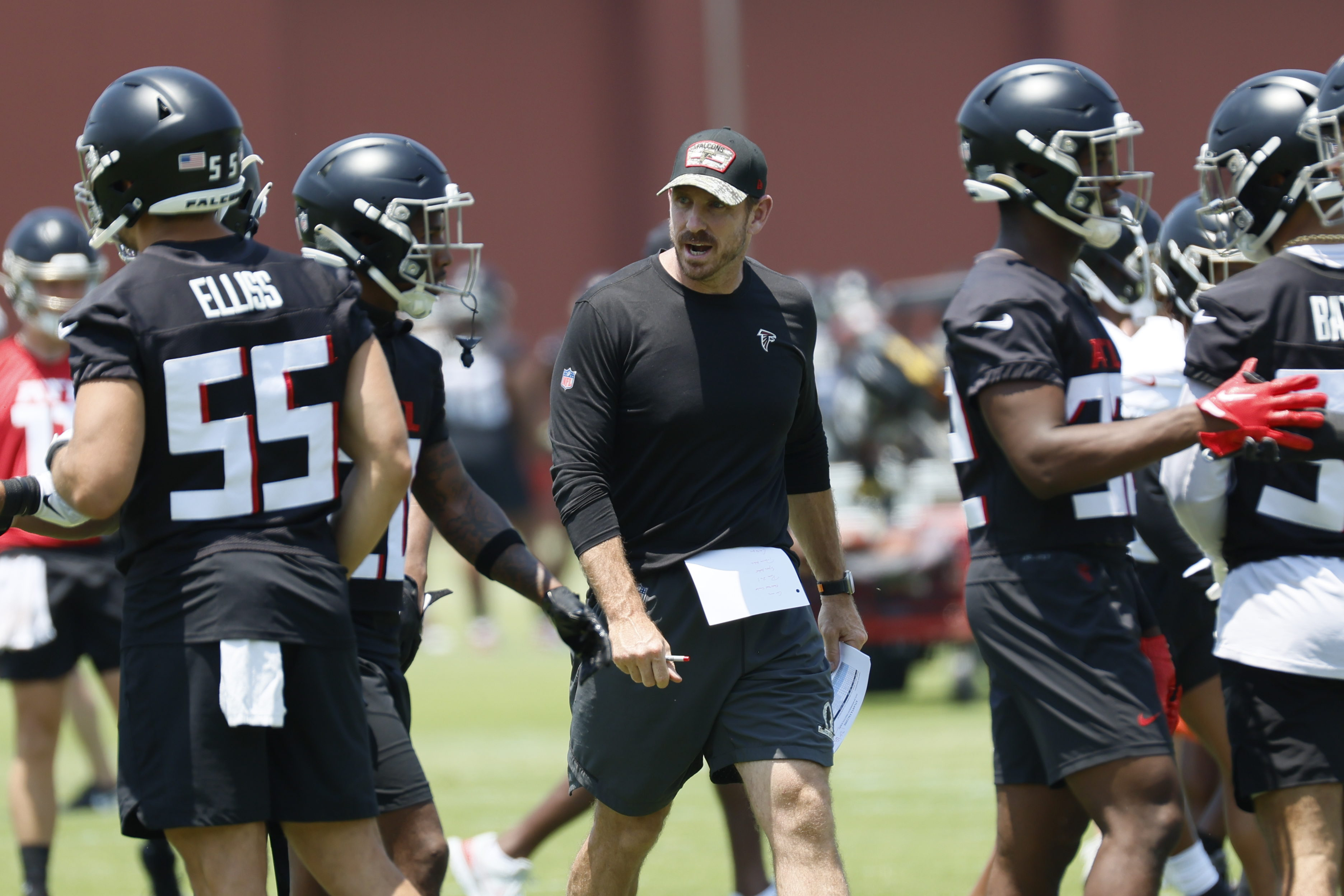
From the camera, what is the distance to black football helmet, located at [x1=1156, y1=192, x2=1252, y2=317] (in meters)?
5.13

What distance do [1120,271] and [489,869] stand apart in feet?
10.2

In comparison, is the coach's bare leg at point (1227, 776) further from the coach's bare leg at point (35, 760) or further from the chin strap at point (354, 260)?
the coach's bare leg at point (35, 760)

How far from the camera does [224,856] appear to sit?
371 cm

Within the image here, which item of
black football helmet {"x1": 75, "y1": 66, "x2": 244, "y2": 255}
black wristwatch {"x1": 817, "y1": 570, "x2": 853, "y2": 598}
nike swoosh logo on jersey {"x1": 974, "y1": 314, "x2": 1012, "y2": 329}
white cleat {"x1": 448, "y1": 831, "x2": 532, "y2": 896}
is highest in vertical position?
black football helmet {"x1": 75, "y1": 66, "x2": 244, "y2": 255}

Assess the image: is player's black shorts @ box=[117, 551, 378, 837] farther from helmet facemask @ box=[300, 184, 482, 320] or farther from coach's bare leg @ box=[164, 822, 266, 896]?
helmet facemask @ box=[300, 184, 482, 320]

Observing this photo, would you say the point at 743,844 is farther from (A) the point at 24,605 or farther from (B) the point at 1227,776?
(A) the point at 24,605

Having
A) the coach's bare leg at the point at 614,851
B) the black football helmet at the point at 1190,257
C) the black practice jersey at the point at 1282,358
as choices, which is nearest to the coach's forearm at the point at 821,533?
the coach's bare leg at the point at 614,851

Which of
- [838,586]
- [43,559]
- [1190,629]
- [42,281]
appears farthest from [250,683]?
[42,281]

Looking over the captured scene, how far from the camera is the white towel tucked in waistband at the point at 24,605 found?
664cm

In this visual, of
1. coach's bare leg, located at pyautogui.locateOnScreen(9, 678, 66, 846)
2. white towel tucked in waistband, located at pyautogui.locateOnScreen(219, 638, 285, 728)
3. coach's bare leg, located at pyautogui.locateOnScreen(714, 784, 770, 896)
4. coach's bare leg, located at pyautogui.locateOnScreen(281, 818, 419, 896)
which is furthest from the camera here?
coach's bare leg, located at pyautogui.locateOnScreen(9, 678, 66, 846)

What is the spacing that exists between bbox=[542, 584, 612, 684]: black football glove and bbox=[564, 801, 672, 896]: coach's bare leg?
0.38 meters

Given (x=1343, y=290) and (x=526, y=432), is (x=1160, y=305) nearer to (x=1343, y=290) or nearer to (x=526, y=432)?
(x=1343, y=290)

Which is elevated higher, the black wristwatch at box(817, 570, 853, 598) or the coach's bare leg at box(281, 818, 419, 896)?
the black wristwatch at box(817, 570, 853, 598)

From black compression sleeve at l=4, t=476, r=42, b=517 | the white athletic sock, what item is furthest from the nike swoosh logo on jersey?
black compression sleeve at l=4, t=476, r=42, b=517
